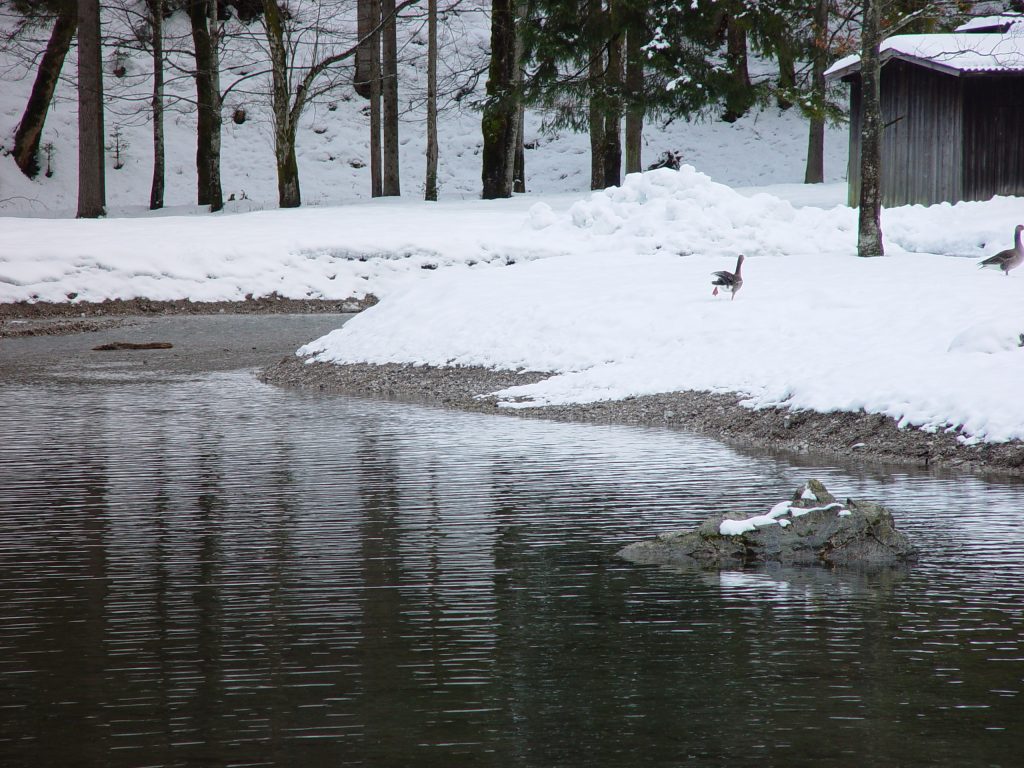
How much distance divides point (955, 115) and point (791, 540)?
2231 cm

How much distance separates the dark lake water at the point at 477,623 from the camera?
4.89m

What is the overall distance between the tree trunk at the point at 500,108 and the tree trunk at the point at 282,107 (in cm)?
574

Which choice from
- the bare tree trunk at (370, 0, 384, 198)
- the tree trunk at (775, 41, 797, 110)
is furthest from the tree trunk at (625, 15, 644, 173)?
the bare tree trunk at (370, 0, 384, 198)

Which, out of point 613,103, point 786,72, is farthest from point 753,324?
point 786,72

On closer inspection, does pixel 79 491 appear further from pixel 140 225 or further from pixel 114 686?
pixel 140 225

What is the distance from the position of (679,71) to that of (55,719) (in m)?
32.4

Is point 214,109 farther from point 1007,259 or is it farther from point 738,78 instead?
point 1007,259

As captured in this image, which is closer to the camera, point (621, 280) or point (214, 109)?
point (621, 280)

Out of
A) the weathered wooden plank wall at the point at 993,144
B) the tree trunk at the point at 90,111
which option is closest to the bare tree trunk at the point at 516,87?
the tree trunk at the point at 90,111

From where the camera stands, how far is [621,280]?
65.4 ft

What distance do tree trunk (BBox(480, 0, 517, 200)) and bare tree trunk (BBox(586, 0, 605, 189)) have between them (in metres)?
2.33

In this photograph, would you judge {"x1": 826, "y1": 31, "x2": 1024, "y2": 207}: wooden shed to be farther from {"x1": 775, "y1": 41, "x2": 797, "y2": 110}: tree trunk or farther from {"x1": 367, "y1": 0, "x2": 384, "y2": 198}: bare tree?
{"x1": 367, "y1": 0, "x2": 384, "y2": 198}: bare tree

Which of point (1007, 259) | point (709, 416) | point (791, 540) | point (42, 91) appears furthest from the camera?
point (42, 91)

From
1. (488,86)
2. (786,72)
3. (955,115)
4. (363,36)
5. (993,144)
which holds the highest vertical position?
(363,36)
